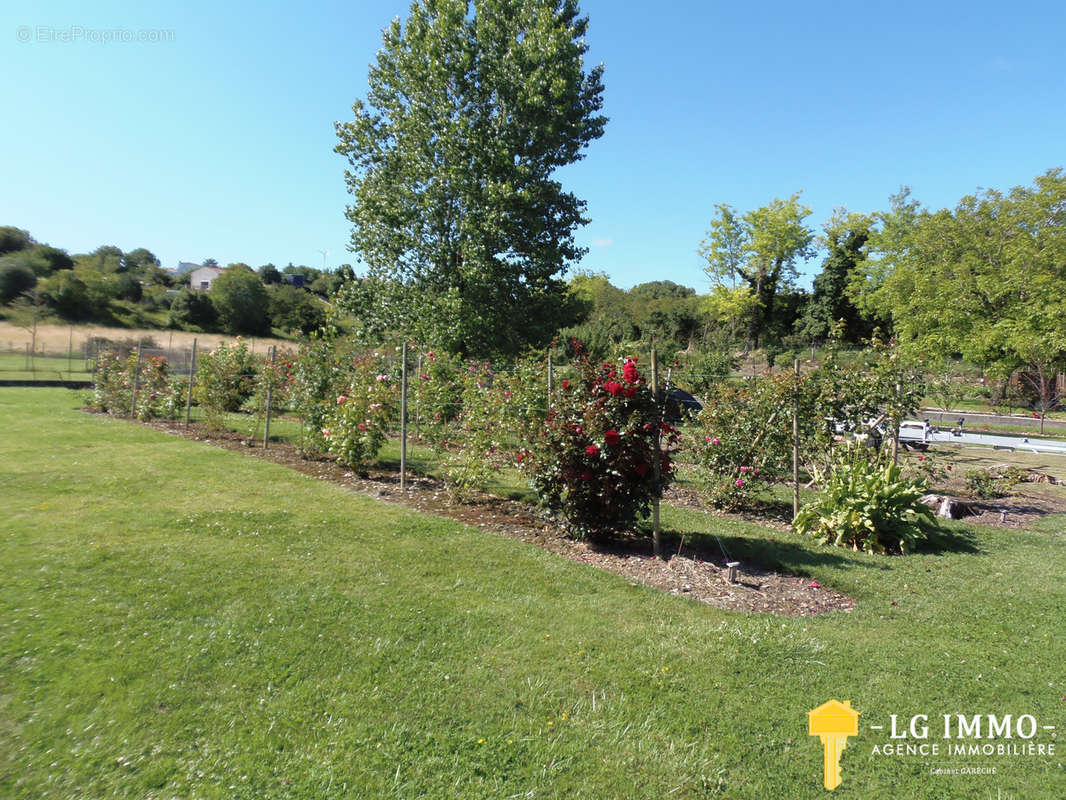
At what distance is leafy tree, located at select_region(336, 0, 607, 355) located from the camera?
15266 mm

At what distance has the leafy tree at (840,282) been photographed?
46219 millimetres

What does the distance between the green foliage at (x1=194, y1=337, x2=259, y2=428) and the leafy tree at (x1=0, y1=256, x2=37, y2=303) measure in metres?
44.6

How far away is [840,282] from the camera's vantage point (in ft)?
154

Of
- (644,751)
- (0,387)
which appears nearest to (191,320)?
(0,387)

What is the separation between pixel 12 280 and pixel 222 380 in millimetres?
47669

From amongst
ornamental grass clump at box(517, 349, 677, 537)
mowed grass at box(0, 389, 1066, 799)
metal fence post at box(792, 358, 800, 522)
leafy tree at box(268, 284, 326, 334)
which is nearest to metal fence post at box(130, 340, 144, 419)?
mowed grass at box(0, 389, 1066, 799)

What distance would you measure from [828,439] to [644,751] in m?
6.05

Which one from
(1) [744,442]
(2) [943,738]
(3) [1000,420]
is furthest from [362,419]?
(3) [1000,420]

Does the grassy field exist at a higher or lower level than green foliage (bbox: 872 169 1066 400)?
lower

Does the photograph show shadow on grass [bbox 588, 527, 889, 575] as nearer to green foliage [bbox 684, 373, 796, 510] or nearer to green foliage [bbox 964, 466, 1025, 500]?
green foliage [bbox 684, 373, 796, 510]

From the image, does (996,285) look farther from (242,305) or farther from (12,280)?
(12,280)

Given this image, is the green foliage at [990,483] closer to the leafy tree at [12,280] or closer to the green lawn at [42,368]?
the green lawn at [42,368]

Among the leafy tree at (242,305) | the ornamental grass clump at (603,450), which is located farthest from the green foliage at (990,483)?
the leafy tree at (242,305)

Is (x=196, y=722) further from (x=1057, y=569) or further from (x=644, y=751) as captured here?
(x=1057, y=569)
